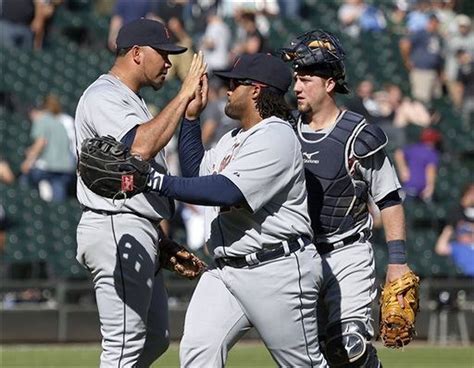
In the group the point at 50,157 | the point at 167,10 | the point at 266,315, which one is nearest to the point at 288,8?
the point at 167,10

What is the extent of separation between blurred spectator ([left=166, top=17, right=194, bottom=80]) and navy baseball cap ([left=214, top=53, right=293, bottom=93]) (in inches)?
416

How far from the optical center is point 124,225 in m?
6.45

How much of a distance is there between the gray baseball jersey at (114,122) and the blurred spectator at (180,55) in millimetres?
10205

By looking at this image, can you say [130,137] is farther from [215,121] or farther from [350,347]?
[215,121]

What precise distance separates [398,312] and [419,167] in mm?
9353

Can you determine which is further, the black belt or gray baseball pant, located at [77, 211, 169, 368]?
the black belt

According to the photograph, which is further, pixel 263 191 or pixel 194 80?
pixel 194 80

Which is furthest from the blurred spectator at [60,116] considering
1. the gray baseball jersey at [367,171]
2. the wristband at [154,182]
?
the wristband at [154,182]

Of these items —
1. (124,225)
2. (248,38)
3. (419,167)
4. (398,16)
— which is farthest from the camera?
(398,16)

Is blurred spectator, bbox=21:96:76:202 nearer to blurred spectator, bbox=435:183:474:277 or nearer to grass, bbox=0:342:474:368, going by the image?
grass, bbox=0:342:474:368

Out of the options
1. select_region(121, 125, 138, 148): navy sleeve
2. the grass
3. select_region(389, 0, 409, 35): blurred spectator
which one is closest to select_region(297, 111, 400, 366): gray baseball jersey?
select_region(121, 125, 138, 148): navy sleeve

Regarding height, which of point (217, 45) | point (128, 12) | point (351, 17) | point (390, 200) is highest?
point (351, 17)

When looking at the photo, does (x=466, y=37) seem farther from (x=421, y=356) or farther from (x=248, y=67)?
(x=248, y=67)

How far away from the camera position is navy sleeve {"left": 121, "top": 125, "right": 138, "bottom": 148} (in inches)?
243
